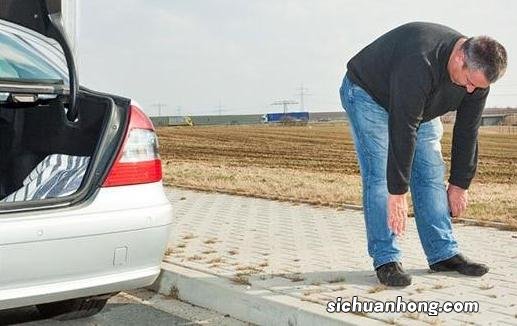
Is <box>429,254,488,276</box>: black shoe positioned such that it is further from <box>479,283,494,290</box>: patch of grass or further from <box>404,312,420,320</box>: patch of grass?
<box>404,312,420,320</box>: patch of grass

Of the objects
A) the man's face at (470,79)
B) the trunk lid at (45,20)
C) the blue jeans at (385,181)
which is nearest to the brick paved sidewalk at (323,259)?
the blue jeans at (385,181)

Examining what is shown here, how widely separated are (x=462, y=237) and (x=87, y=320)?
10.8ft

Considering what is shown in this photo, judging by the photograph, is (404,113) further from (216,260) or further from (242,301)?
(216,260)

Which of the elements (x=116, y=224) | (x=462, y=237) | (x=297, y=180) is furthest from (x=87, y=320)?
(x=297, y=180)

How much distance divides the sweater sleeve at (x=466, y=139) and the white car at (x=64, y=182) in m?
1.89

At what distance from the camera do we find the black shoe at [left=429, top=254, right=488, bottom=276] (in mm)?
4355

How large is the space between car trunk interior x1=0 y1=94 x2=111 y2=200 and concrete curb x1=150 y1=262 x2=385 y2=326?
1233 millimetres

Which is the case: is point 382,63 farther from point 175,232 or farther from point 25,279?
point 175,232

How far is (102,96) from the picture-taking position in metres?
3.51

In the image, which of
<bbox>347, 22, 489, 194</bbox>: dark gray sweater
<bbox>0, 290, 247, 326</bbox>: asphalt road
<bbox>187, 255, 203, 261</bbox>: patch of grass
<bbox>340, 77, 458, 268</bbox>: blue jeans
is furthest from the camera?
<bbox>187, 255, 203, 261</bbox>: patch of grass

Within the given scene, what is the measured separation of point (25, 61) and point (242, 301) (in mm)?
1752

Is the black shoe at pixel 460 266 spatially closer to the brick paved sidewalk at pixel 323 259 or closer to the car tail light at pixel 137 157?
the brick paved sidewalk at pixel 323 259

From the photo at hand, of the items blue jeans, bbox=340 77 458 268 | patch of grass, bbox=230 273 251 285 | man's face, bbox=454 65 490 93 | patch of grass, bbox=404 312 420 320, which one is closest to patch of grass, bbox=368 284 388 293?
blue jeans, bbox=340 77 458 268

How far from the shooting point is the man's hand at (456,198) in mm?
4359
